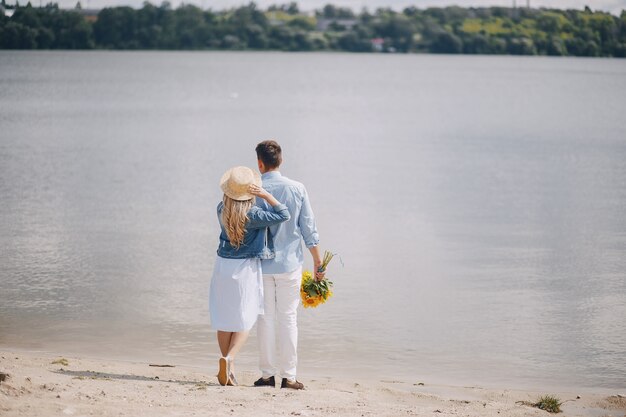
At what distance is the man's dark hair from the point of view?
24.3 feet

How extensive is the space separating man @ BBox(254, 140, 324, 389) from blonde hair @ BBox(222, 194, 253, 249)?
0.22 meters

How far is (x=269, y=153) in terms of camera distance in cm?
742

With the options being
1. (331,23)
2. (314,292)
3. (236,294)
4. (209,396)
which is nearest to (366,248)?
(314,292)

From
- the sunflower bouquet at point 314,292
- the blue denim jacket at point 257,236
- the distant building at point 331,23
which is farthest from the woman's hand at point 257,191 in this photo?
the distant building at point 331,23

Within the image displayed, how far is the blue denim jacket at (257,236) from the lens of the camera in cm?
726

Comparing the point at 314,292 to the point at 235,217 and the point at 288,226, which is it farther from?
the point at 235,217

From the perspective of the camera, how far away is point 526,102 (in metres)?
78.2

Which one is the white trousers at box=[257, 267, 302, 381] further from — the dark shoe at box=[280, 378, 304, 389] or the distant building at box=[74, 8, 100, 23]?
the distant building at box=[74, 8, 100, 23]

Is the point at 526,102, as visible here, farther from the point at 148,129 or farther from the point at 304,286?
the point at 304,286

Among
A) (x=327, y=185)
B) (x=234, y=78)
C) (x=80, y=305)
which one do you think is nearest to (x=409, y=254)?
(x=80, y=305)

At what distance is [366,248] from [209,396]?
8721 millimetres

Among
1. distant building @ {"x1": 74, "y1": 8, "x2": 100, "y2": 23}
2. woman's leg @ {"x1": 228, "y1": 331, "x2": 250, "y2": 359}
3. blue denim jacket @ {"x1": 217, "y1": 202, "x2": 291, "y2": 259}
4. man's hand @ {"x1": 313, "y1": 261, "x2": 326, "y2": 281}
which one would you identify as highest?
distant building @ {"x1": 74, "y1": 8, "x2": 100, "y2": 23}

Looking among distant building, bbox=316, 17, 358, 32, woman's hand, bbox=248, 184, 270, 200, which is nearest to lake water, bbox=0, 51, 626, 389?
woman's hand, bbox=248, 184, 270, 200

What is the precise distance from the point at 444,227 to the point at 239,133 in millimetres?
25981
